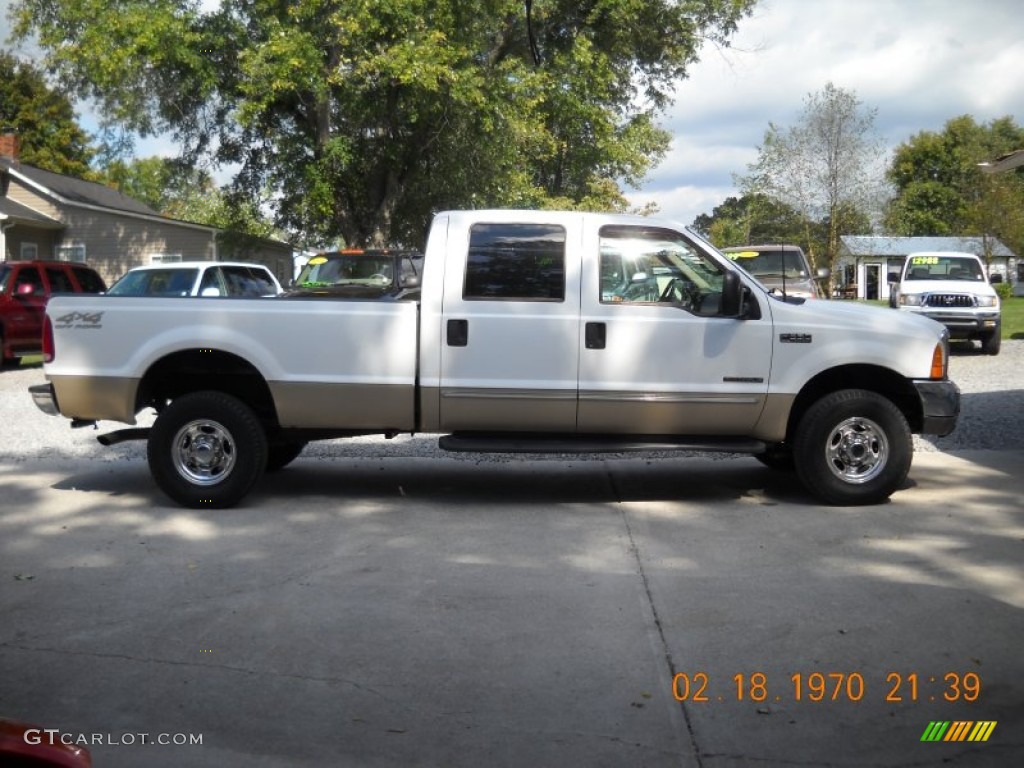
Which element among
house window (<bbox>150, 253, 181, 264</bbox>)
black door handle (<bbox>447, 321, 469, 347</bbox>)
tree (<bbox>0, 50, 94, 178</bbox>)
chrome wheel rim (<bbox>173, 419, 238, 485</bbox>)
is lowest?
chrome wheel rim (<bbox>173, 419, 238, 485</bbox>)

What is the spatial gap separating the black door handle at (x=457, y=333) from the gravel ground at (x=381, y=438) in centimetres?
266

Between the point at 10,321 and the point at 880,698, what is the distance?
58.6ft

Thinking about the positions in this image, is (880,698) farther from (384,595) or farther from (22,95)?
(22,95)

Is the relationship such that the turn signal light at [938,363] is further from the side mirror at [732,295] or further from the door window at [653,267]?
the door window at [653,267]

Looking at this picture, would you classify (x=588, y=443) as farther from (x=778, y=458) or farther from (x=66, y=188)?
(x=66, y=188)

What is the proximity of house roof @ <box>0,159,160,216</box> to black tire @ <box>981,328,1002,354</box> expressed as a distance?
91.5 feet

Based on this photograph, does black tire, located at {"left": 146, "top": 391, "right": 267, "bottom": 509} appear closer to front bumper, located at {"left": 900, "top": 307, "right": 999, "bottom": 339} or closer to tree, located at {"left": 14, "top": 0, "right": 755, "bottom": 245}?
front bumper, located at {"left": 900, "top": 307, "right": 999, "bottom": 339}

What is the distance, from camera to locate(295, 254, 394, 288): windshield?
16703 mm

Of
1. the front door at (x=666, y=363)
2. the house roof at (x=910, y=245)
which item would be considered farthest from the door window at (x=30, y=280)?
the house roof at (x=910, y=245)

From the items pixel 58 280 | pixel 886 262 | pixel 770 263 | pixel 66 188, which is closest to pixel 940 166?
pixel 886 262

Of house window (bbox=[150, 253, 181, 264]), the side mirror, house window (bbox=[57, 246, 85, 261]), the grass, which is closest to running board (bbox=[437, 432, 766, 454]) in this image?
the side mirror

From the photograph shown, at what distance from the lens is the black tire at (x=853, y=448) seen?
25.6 ft

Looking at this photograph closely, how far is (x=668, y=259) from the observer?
7.96 m

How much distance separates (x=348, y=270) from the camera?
1698cm
